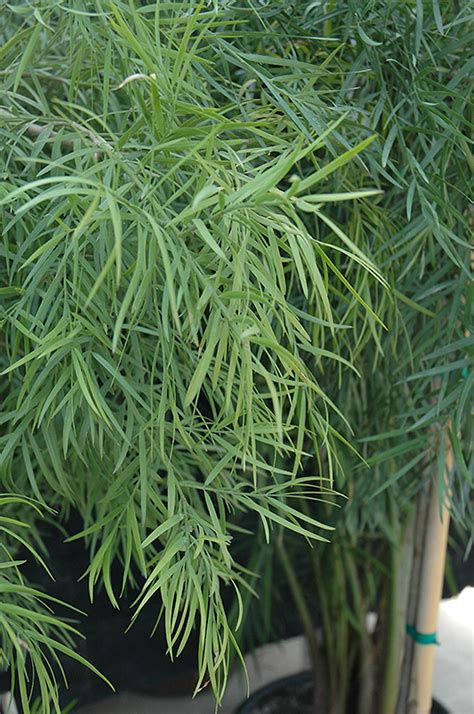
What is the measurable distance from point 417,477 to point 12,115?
26.8 inches

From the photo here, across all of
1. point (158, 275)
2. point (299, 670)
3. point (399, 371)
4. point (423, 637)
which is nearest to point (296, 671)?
point (299, 670)

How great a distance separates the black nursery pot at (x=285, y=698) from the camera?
1430mm

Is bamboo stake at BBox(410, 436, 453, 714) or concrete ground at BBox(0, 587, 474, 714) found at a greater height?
bamboo stake at BBox(410, 436, 453, 714)

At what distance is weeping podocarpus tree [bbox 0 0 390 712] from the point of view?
1.66ft

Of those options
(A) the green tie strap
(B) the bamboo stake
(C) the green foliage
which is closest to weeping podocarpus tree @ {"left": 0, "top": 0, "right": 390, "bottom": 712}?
(C) the green foliage

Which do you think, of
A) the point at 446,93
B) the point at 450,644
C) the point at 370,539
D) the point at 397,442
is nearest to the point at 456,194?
the point at 446,93

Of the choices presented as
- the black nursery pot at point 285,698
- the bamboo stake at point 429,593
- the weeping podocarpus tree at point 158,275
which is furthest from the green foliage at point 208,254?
the black nursery pot at point 285,698

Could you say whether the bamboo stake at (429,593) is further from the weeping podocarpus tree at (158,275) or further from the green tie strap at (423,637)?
the weeping podocarpus tree at (158,275)

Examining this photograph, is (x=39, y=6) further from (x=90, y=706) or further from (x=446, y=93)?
(x=90, y=706)

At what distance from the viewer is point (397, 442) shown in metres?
0.99

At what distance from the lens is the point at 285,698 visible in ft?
4.88

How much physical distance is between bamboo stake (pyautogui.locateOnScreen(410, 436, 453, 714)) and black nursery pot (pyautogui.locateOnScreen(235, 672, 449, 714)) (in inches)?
7.1

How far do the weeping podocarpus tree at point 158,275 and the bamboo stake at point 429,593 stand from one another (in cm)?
42

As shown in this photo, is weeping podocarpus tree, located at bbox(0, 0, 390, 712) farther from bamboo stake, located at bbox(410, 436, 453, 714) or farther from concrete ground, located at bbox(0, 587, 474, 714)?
concrete ground, located at bbox(0, 587, 474, 714)
